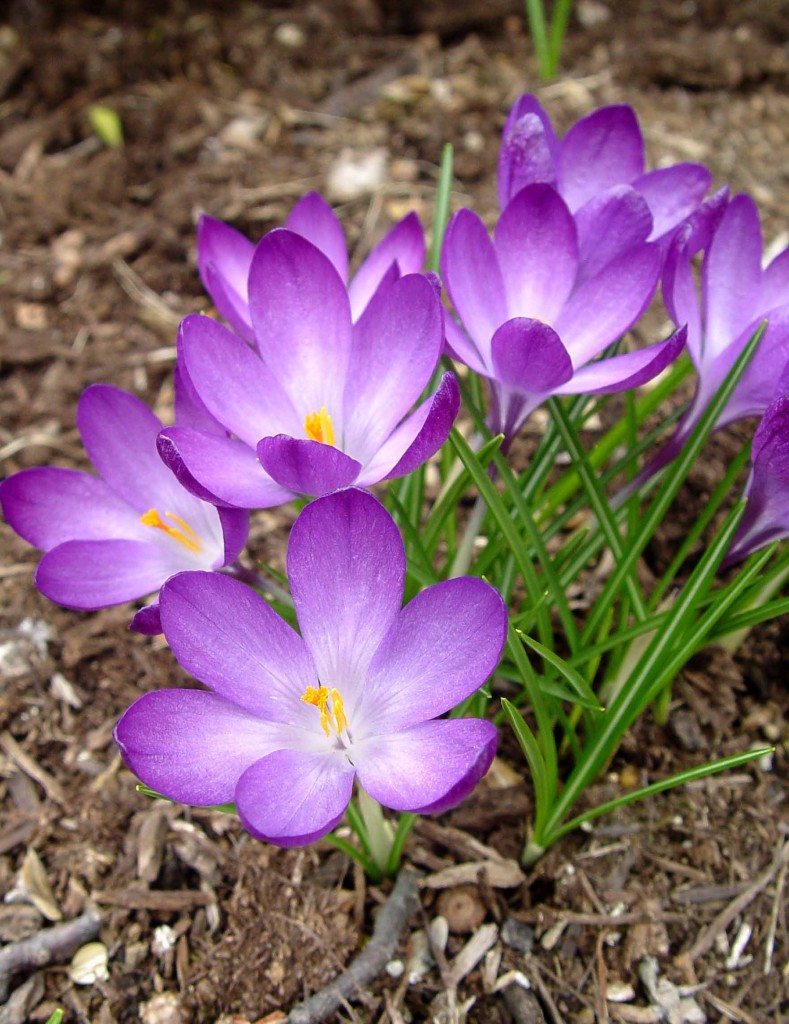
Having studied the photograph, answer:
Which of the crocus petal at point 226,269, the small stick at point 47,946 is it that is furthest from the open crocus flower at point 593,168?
the small stick at point 47,946

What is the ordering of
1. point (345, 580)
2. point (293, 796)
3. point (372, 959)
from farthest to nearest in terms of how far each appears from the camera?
point (372, 959) → point (345, 580) → point (293, 796)

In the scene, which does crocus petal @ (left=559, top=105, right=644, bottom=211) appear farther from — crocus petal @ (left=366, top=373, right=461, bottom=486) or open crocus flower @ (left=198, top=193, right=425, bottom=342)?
crocus petal @ (left=366, top=373, right=461, bottom=486)

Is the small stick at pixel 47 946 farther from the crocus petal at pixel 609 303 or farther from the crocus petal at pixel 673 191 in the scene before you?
the crocus petal at pixel 673 191

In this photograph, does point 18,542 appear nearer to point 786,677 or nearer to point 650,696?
point 650,696

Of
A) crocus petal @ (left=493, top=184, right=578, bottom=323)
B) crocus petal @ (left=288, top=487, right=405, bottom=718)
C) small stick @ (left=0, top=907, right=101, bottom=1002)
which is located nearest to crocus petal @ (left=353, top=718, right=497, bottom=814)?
crocus petal @ (left=288, top=487, right=405, bottom=718)

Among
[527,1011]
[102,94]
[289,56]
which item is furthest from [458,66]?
[527,1011]

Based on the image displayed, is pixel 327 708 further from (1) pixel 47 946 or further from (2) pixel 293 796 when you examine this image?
(1) pixel 47 946

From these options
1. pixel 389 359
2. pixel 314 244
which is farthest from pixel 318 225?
pixel 389 359
